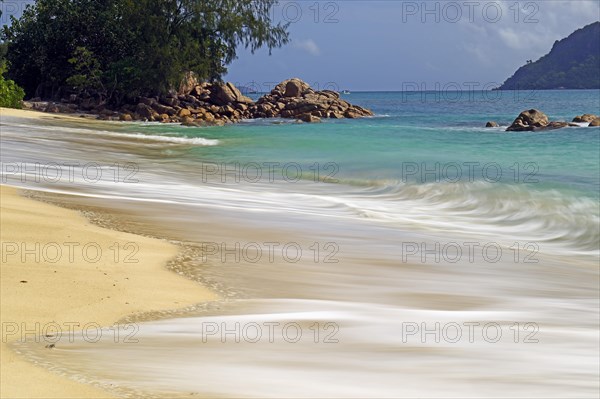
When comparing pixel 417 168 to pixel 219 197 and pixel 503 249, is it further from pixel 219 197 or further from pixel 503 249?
pixel 503 249

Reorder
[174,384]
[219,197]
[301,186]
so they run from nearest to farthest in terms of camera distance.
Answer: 1. [174,384]
2. [219,197]
3. [301,186]

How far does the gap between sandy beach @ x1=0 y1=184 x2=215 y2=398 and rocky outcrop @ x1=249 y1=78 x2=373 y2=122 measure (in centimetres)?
4567

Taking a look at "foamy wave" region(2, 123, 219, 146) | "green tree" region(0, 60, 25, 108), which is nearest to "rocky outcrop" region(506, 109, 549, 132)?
"foamy wave" region(2, 123, 219, 146)

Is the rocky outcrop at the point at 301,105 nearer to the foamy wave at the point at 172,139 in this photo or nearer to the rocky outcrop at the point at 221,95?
the rocky outcrop at the point at 221,95

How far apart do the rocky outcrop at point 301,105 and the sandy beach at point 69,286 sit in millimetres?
45667

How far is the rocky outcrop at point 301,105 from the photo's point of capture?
5853cm

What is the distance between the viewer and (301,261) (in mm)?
9438

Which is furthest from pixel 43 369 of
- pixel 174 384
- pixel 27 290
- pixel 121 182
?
pixel 121 182

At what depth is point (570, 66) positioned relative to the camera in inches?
7288

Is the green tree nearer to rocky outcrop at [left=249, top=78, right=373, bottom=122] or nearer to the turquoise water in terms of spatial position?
the turquoise water

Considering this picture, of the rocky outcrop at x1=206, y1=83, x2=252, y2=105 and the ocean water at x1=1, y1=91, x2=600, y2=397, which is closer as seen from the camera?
the ocean water at x1=1, y1=91, x2=600, y2=397

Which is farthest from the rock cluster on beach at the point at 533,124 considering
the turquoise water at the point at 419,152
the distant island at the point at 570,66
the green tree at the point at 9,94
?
the distant island at the point at 570,66

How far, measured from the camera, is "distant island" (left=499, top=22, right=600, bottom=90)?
17688cm

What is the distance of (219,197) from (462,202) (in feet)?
16.2
